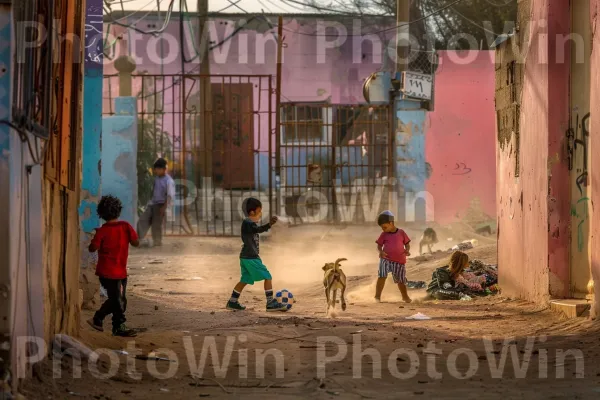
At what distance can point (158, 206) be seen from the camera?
20688mm

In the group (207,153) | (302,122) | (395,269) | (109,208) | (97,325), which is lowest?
(97,325)

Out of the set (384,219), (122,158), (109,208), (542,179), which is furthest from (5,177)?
(122,158)

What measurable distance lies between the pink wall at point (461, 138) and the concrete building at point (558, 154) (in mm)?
12187

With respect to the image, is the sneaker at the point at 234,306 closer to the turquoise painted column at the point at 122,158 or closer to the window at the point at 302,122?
the turquoise painted column at the point at 122,158

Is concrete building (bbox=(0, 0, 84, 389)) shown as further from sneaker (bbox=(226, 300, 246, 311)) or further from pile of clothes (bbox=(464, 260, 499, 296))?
pile of clothes (bbox=(464, 260, 499, 296))

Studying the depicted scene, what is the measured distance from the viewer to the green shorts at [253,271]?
12.3 metres

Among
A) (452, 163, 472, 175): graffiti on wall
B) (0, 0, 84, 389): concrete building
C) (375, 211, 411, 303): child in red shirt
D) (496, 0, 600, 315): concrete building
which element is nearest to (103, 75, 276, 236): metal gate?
(452, 163, 472, 175): graffiti on wall

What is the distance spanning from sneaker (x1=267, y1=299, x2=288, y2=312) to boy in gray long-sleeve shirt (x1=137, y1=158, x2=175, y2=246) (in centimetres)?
861

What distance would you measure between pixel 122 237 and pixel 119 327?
840mm

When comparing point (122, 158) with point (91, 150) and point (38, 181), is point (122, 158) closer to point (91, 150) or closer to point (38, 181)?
point (91, 150)

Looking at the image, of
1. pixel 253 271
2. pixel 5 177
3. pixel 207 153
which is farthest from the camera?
pixel 207 153

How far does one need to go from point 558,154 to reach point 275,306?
146 inches

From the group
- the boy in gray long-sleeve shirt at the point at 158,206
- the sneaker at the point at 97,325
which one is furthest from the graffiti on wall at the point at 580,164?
the boy in gray long-sleeve shirt at the point at 158,206

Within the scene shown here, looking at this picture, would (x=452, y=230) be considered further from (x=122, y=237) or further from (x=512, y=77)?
(x=122, y=237)
